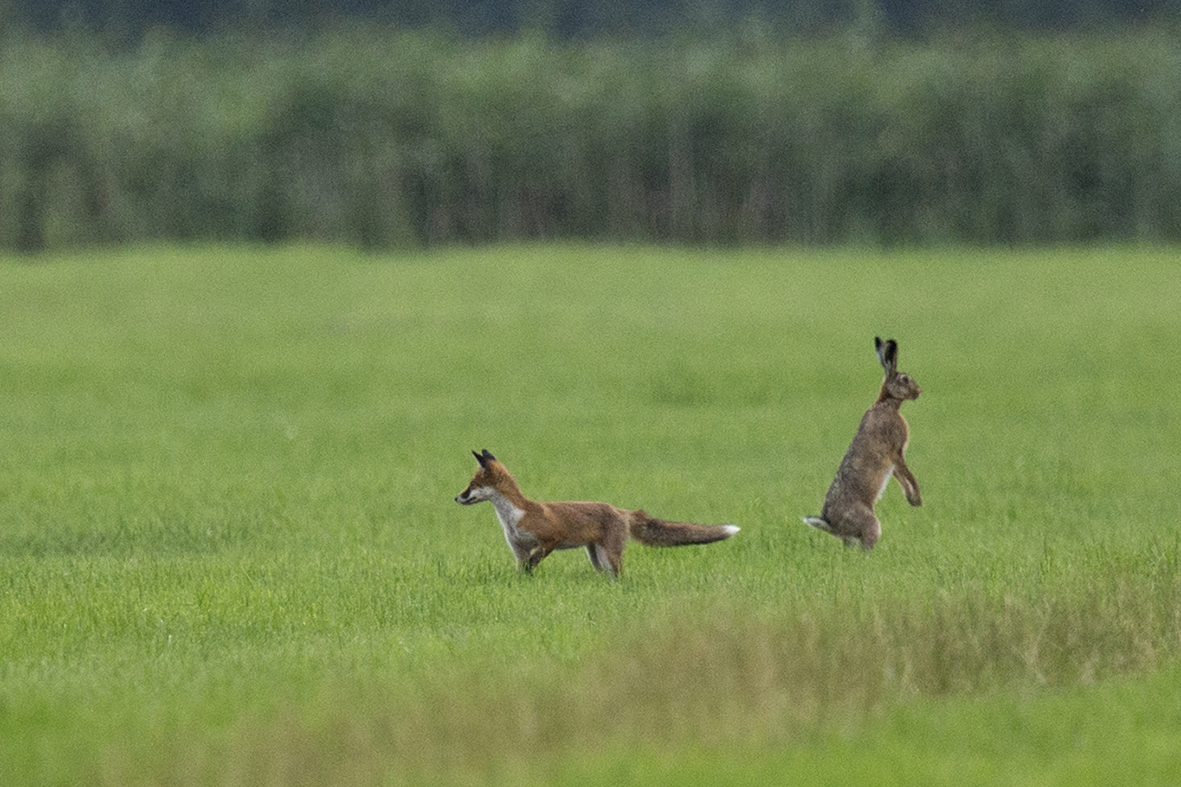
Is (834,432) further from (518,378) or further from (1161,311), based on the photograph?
(1161,311)

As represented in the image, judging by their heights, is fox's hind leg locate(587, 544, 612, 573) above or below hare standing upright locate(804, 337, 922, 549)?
below

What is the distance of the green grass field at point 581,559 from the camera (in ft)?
24.6

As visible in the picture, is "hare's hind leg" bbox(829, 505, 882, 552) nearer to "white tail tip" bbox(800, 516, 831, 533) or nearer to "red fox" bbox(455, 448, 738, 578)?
"white tail tip" bbox(800, 516, 831, 533)

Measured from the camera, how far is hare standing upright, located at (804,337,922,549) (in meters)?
12.6

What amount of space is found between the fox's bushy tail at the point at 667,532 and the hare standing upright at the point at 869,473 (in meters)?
1.13

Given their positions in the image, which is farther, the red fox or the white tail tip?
the white tail tip

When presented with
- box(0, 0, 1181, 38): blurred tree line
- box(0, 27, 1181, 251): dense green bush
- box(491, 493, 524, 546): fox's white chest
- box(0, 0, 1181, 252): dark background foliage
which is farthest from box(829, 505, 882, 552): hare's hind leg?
box(0, 0, 1181, 38): blurred tree line

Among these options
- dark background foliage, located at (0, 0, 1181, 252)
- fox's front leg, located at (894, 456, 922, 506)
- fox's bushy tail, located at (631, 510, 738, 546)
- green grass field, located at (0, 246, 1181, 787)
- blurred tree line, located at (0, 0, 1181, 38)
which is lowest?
green grass field, located at (0, 246, 1181, 787)

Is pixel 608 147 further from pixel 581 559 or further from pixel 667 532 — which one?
pixel 667 532

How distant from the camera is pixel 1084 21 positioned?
11644 cm

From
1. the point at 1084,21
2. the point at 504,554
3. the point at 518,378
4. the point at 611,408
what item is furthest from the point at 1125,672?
the point at 1084,21

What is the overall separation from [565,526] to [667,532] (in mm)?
776

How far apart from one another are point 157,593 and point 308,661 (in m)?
3.05

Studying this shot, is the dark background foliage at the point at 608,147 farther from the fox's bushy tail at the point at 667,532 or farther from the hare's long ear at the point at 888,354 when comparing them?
the fox's bushy tail at the point at 667,532
